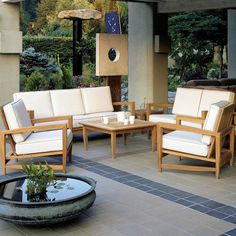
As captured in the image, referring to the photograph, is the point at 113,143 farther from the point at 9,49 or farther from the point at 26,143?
the point at 9,49

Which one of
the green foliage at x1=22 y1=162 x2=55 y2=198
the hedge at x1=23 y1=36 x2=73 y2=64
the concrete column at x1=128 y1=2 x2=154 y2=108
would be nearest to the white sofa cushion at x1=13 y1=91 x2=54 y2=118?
the green foliage at x1=22 y1=162 x2=55 y2=198

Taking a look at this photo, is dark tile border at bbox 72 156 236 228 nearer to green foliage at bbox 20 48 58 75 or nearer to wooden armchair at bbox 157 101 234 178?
wooden armchair at bbox 157 101 234 178

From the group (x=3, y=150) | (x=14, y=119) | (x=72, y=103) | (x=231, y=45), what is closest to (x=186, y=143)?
(x=14, y=119)

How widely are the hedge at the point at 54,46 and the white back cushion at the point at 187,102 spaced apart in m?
10.0

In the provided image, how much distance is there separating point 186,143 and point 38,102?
2912 millimetres

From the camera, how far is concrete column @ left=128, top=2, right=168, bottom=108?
11.6 meters

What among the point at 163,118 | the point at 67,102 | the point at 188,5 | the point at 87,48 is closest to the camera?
the point at 163,118

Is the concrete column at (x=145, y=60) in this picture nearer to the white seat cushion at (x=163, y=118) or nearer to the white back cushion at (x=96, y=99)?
the white back cushion at (x=96, y=99)

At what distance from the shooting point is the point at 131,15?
11992 mm

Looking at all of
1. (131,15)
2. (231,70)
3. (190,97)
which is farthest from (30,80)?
(231,70)

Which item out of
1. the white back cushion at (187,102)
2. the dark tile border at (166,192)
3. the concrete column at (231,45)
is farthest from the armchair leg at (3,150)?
the concrete column at (231,45)

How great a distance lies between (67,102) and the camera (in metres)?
7.68

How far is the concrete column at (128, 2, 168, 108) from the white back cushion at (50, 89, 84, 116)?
4.20m

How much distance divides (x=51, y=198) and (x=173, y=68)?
16.3m
